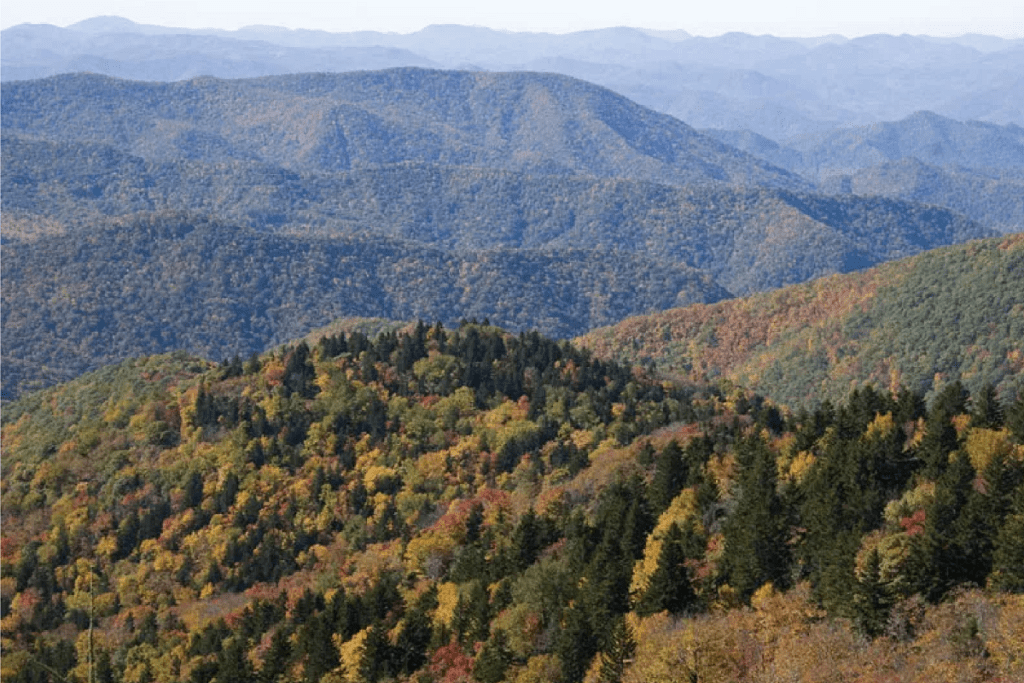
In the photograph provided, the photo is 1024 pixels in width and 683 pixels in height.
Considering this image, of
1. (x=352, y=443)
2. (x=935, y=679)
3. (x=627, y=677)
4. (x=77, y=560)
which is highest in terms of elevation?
(x=935, y=679)

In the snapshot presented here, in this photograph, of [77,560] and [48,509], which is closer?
[77,560]

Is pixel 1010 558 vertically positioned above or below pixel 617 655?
above

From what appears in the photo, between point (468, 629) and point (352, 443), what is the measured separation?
179 ft

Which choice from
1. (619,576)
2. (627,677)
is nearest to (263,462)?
(619,576)

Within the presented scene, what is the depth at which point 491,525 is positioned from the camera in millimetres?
94562

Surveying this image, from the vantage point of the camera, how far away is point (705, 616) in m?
62.7

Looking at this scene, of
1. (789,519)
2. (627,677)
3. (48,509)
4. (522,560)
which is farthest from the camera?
(48,509)

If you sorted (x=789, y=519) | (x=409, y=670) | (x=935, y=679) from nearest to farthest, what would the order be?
1. (x=935, y=679)
2. (x=789, y=519)
3. (x=409, y=670)

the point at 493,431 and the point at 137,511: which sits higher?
the point at 493,431

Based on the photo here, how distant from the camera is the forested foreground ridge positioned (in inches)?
2237

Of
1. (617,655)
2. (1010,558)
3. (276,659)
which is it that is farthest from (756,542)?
(276,659)

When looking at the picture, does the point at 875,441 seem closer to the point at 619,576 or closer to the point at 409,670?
the point at 619,576

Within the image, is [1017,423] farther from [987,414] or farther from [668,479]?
[668,479]

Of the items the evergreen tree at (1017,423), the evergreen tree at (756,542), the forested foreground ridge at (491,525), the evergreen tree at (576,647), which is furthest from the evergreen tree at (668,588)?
the evergreen tree at (1017,423)
